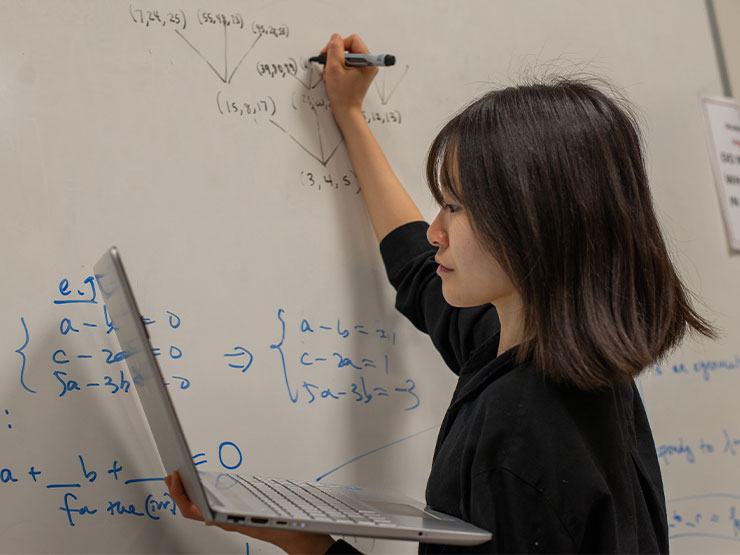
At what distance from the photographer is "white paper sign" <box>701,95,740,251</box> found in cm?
100

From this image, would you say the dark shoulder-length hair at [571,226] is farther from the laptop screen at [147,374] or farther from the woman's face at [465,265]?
the laptop screen at [147,374]

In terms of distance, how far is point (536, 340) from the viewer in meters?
0.50

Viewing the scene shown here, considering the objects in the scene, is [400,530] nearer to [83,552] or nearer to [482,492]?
[482,492]

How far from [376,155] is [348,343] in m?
0.20

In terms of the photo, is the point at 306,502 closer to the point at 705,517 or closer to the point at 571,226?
the point at 571,226

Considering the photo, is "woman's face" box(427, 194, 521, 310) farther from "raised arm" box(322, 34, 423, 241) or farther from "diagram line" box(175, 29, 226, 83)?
"diagram line" box(175, 29, 226, 83)

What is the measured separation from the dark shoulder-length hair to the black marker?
16 cm

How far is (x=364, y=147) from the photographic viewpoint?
694 mm

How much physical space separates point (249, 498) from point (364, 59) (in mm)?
440

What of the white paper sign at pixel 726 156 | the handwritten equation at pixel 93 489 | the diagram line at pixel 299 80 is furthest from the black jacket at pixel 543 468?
the white paper sign at pixel 726 156

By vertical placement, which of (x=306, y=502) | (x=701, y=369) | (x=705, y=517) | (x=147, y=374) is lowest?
(x=705, y=517)

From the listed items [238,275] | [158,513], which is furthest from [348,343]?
[158,513]

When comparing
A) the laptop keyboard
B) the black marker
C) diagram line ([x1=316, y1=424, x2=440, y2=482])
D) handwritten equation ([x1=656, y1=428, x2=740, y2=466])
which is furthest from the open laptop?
handwritten equation ([x1=656, y1=428, x2=740, y2=466])

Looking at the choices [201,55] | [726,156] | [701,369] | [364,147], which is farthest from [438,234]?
[726,156]
